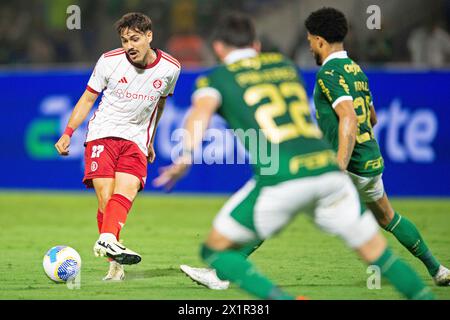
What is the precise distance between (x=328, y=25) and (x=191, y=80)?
7933 millimetres

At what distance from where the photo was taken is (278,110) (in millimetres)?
6082

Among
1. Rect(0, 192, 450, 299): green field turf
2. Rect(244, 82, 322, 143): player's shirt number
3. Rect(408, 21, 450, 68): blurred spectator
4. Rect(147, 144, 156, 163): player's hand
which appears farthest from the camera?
Rect(408, 21, 450, 68): blurred spectator

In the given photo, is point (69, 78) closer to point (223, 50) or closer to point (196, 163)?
point (196, 163)

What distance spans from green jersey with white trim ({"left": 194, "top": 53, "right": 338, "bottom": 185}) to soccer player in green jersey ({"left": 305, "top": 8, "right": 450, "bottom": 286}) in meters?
1.66

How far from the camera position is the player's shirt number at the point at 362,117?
8.10m

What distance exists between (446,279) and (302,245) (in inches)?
120

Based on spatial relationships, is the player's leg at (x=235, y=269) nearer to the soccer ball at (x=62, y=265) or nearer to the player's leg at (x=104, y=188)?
the soccer ball at (x=62, y=265)

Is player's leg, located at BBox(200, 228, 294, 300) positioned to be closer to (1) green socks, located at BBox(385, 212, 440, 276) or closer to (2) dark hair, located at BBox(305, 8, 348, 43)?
(1) green socks, located at BBox(385, 212, 440, 276)

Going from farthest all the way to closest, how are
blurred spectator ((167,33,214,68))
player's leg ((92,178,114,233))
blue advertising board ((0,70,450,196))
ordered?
1. blurred spectator ((167,33,214,68))
2. blue advertising board ((0,70,450,196))
3. player's leg ((92,178,114,233))

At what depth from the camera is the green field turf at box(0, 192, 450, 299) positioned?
782cm

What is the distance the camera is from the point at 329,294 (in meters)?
7.61

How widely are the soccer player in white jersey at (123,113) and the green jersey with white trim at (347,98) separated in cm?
152

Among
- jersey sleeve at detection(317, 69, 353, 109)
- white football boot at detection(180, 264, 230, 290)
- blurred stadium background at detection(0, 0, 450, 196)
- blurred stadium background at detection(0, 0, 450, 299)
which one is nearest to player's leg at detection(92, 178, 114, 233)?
white football boot at detection(180, 264, 230, 290)
